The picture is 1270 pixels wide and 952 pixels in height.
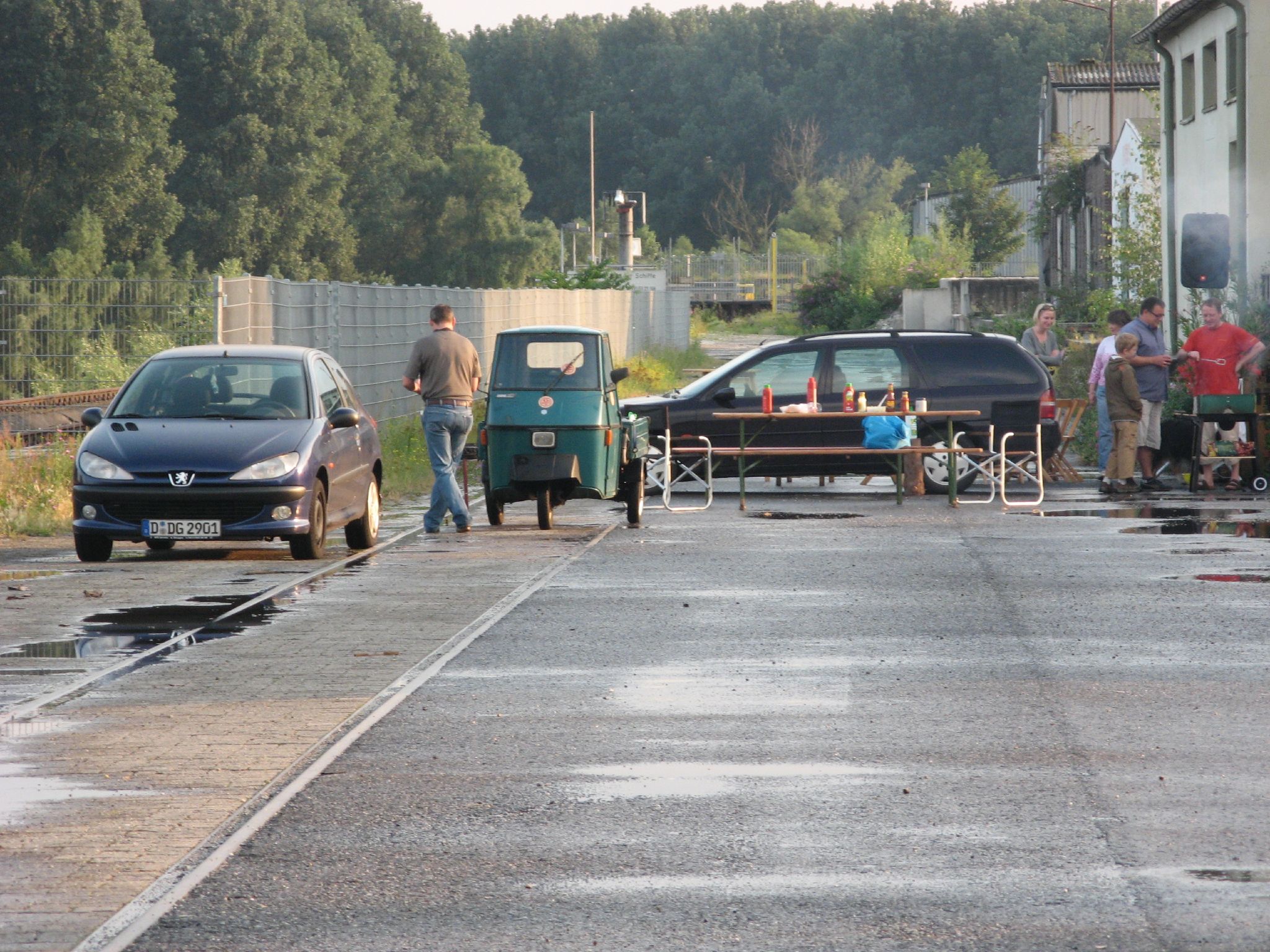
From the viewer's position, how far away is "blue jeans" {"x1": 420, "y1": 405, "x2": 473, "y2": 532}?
635 inches

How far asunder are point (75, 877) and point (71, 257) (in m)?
66.1

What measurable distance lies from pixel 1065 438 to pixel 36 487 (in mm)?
10864

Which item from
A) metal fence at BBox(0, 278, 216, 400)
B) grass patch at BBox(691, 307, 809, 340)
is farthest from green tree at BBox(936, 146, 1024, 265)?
metal fence at BBox(0, 278, 216, 400)

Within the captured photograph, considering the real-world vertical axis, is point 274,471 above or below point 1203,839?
above

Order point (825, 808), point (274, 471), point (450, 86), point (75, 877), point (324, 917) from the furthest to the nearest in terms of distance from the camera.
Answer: point (450, 86), point (274, 471), point (825, 808), point (75, 877), point (324, 917)

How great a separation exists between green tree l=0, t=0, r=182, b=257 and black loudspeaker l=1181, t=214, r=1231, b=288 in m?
57.8

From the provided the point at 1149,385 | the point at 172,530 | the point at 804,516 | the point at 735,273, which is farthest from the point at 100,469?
the point at 735,273

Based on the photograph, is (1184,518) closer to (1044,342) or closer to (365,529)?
(1044,342)

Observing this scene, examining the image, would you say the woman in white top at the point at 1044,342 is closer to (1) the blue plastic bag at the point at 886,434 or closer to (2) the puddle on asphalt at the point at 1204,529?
(1) the blue plastic bag at the point at 886,434

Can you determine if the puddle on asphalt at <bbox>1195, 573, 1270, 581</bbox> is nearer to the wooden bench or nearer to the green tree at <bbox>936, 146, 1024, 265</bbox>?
the wooden bench

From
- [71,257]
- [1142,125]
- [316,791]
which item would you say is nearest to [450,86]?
[71,257]

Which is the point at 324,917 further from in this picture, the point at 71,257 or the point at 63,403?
the point at 71,257

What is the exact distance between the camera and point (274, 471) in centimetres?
1361

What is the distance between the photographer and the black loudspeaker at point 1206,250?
19734 millimetres
